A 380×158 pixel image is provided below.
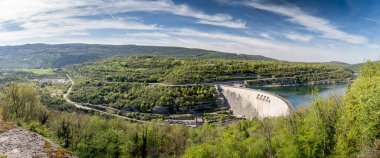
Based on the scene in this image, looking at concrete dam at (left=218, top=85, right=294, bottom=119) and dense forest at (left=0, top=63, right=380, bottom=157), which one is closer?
dense forest at (left=0, top=63, right=380, bottom=157)

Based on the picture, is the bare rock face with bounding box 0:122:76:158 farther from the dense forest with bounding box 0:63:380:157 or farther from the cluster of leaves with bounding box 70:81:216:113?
the cluster of leaves with bounding box 70:81:216:113

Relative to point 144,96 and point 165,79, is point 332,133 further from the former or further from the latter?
point 165,79

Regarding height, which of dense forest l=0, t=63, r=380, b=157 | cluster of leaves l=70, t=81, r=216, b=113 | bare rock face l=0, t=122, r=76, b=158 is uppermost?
bare rock face l=0, t=122, r=76, b=158

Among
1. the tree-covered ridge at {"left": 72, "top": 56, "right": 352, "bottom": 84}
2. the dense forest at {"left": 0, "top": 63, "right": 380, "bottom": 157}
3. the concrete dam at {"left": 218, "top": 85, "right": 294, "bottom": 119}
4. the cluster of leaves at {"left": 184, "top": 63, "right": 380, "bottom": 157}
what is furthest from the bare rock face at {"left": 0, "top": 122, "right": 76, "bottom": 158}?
the tree-covered ridge at {"left": 72, "top": 56, "right": 352, "bottom": 84}

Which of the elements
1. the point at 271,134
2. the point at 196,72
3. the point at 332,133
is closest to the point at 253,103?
the point at 196,72

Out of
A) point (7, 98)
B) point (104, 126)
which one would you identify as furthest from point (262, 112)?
point (7, 98)

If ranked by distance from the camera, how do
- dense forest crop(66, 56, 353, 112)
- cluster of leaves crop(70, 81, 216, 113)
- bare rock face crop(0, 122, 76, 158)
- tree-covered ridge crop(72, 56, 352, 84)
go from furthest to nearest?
tree-covered ridge crop(72, 56, 352, 84), dense forest crop(66, 56, 353, 112), cluster of leaves crop(70, 81, 216, 113), bare rock face crop(0, 122, 76, 158)
